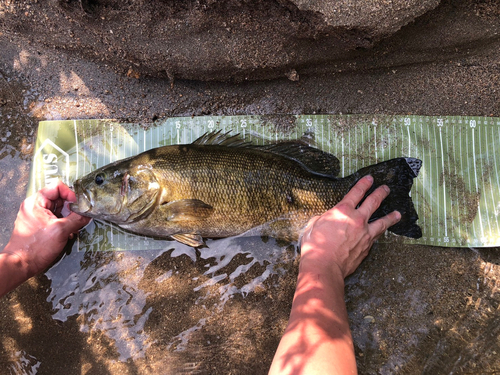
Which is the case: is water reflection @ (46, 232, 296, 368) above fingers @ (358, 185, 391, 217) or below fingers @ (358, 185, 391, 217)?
below

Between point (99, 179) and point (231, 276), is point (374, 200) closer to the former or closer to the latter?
point (231, 276)

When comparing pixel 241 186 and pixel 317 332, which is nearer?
pixel 317 332

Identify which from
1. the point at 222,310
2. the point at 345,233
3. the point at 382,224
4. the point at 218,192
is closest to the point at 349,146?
the point at 382,224

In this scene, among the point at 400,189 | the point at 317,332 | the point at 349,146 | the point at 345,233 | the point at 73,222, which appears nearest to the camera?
the point at 317,332

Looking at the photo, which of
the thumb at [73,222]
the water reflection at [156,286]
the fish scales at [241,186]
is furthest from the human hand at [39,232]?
the fish scales at [241,186]

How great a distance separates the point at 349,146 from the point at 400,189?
69cm

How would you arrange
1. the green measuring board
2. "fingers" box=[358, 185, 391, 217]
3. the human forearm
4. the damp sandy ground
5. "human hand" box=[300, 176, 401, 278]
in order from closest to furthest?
the human forearm
"human hand" box=[300, 176, 401, 278]
"fingers" box=[358, 185, 391, 217]
the damp sandy ground
the green measuring board

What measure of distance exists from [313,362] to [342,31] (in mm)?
2852

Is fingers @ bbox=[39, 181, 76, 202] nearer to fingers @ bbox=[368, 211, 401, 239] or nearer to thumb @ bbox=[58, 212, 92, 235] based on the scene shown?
thumb @ bbox=[58, 212, 92, 235]

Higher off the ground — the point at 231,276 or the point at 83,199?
the point at 83,199

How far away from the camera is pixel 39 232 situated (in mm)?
3217

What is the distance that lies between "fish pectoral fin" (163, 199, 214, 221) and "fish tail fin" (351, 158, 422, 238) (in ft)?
4.81

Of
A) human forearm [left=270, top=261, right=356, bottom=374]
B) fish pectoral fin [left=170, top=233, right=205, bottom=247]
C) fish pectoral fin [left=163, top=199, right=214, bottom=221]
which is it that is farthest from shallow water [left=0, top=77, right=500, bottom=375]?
human forearm [left=270, top=261, right=356, bottom=374]

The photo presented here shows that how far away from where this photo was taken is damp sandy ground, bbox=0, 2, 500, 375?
3279 mm
